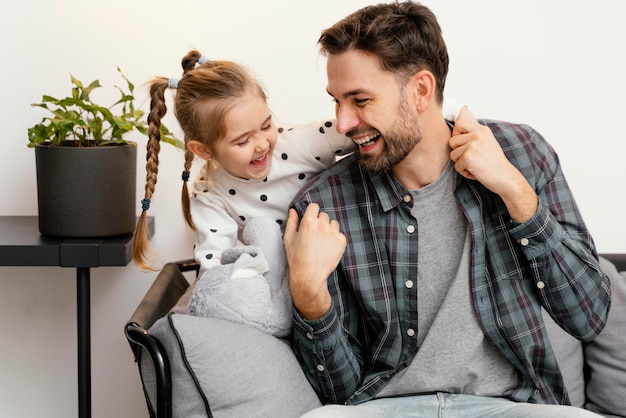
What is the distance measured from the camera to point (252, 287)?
1636 mm

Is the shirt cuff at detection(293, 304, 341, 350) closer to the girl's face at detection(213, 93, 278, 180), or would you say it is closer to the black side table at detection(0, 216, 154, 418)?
the girl's face at detection(213, 93, 278, 180)

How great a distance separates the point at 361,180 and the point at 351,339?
35cm

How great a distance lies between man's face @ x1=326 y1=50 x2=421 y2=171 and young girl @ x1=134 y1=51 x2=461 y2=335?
152mm

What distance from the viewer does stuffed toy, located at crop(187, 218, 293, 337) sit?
1629 millimetres

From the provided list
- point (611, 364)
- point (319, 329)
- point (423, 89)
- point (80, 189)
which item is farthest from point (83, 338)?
point (611, 364)

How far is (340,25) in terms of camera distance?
Answer: 1662mm

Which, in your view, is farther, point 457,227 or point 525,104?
point 525,104

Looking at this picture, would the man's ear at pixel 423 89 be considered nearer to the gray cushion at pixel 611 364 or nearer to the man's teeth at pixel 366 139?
the man's teeth at pixel 366 139

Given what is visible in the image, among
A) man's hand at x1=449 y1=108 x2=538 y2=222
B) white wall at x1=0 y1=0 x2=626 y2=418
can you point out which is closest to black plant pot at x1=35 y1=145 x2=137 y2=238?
white wall at x1=0 y1=0 x2=626 y2=418

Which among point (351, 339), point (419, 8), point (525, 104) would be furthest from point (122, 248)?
point (525, 104)

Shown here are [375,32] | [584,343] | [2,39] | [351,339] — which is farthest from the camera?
[2,39]

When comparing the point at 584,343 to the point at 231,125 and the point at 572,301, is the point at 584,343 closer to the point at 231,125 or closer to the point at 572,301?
the point at 572,301

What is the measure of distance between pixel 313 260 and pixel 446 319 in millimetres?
310

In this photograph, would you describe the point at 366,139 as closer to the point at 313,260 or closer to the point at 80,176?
the point at 313,260
